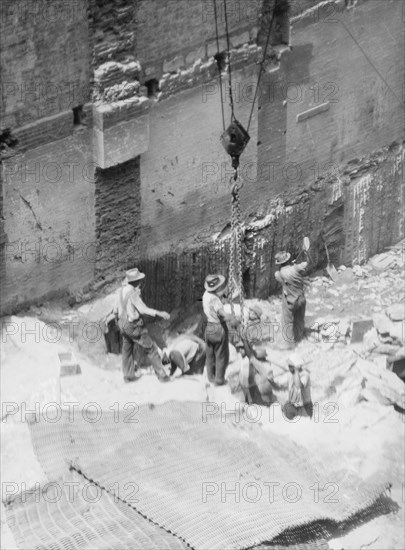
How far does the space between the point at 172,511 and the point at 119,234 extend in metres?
4.72

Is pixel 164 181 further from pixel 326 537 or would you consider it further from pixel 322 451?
pixel 326 537

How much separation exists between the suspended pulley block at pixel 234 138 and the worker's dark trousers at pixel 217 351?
7.03ft

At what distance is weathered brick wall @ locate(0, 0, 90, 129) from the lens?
18.2m

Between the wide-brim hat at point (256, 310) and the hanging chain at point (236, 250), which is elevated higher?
the hanging chain at point (236, 250)

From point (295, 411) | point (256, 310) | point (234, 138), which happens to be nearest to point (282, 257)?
point (256, 310)

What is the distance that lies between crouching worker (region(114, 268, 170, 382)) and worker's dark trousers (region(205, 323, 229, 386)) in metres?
0.58

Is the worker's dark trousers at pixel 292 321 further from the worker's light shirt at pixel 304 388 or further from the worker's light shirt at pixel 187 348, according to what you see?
the worker's light shirt at pixel 304 388

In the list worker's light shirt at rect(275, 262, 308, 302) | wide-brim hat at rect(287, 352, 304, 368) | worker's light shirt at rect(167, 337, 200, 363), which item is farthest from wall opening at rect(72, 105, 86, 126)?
wide-brim hat at rect(287, 352, 304, 368)

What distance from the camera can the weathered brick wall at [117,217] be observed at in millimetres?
19922

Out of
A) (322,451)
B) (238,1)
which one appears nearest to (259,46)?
(238,1)

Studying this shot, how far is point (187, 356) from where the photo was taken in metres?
19.8

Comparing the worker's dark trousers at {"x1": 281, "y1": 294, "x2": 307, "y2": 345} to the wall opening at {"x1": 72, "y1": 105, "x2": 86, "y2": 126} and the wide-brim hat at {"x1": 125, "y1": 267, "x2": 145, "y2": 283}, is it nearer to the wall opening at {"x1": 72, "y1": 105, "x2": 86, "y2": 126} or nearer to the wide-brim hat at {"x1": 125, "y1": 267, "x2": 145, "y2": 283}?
the wide-brim hat at {"x1": 125, "y1": 267, "x2": 145, "y2": 283}

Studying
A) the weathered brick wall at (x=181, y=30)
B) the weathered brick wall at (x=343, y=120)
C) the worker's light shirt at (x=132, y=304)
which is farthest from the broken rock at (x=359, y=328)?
the weathered brick wall at (x=181, y=30)

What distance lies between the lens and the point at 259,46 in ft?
68.7
